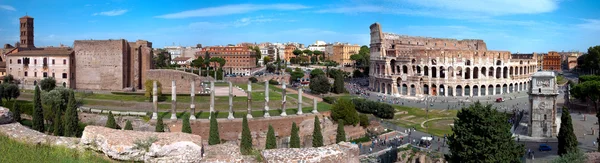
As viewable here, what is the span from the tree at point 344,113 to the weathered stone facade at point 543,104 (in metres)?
11.0

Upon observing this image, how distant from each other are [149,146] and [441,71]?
52589mm

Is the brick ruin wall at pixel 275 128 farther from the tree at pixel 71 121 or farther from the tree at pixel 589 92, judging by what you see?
the tree at pixel 589 92

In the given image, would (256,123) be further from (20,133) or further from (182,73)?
(20,133)

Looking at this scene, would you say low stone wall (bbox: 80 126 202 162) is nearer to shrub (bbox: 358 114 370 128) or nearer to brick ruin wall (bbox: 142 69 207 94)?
shrub (bbox: 358 114 370 128)

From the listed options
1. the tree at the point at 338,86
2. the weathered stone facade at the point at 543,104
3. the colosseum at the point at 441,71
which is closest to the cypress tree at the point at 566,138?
the weathered stone facade at the point at 543,104

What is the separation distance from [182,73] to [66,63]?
9942mm

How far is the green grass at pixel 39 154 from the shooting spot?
10.7 metres

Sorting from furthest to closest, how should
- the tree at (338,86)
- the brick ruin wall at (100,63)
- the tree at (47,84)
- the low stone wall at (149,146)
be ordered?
the tree at (338,86), the brick ruin wall at (100,63), the tree at (47,84), the low stone wall at (149,146)

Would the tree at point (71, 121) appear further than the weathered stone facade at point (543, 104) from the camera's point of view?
Answer: No

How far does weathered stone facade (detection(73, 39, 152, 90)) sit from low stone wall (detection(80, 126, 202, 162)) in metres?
30.0

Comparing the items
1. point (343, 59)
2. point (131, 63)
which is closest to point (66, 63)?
point (131, 63)

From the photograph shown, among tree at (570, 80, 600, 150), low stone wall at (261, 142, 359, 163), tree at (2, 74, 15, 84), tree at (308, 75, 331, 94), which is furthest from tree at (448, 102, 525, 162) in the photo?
tree at (2, 74, 15, 84)

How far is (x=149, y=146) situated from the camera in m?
11.3

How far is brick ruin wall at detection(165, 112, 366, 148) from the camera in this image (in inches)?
1130
